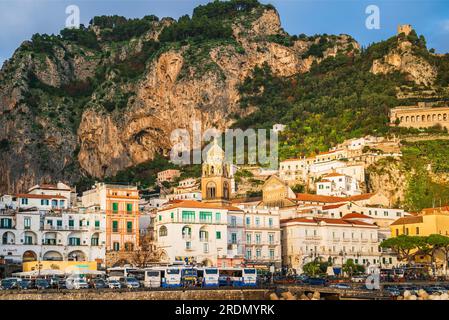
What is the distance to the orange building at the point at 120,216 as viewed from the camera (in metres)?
88.3

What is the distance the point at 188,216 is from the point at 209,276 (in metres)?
16.8

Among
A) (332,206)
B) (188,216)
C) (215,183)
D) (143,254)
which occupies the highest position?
(215,183)

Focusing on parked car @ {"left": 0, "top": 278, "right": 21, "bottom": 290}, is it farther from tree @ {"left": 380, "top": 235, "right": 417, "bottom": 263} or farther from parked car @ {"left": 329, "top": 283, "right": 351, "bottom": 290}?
tree @ {"left": 380, "top": 235, "right": 417, "bottom": 263}

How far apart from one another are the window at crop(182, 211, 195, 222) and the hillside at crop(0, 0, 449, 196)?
181 feet

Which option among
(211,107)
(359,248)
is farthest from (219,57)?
(359,248)

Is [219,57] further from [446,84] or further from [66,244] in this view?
[66,244]

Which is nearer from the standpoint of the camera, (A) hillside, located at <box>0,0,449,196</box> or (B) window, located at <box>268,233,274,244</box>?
(B) window, located at <box>268,233,274,244</box>

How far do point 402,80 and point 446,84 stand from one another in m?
7.62

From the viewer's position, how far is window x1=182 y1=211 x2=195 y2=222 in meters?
87.2

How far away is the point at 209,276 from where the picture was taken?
71.2 m

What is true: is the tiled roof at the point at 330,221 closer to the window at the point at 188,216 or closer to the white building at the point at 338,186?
the window at the point at 188,216

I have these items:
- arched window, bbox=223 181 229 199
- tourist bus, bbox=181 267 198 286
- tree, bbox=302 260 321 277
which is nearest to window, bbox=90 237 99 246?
tourist bus, bbox=181 267 198 286

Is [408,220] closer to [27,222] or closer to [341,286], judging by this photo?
[341,286]

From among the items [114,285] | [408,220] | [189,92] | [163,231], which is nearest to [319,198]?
[408,220]
